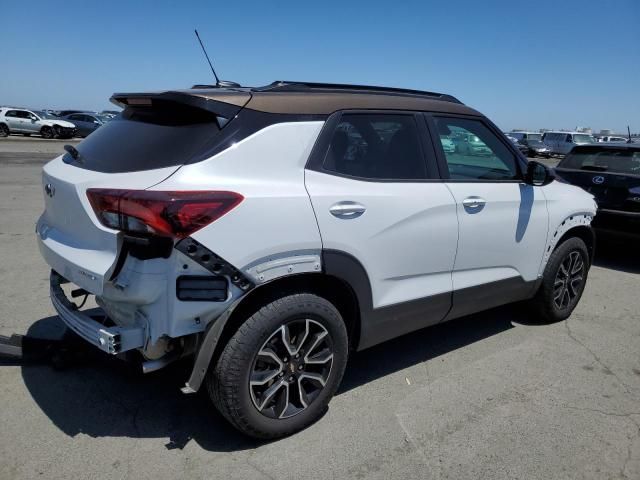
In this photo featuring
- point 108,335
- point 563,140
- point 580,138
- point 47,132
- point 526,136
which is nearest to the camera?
point 108,335

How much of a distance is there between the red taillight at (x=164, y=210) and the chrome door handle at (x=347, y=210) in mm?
579

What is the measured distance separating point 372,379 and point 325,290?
0.97 m

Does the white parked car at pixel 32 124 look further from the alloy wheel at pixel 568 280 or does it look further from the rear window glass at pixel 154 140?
the alloy wheel at pixel 568 280

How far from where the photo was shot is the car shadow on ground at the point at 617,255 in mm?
6480

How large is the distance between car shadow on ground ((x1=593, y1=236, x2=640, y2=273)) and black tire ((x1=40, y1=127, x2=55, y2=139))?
31313 mm

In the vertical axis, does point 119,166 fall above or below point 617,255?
above

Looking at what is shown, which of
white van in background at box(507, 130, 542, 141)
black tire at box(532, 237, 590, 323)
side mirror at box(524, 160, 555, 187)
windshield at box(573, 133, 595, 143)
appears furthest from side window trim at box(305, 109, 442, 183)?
white van in background at box(507, 130, 542, 141)

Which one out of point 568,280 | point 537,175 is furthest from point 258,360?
point 568,280

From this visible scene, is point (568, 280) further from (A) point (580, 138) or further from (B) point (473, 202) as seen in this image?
(A) point (580, 138)

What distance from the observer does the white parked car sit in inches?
1149

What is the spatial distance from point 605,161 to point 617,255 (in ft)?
4.92

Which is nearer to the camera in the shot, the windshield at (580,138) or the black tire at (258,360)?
the black tire at (258,360)

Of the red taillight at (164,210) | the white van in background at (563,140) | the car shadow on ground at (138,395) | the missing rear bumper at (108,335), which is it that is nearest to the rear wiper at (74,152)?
the red taillight at (164,210)

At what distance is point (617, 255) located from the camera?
7508mm
